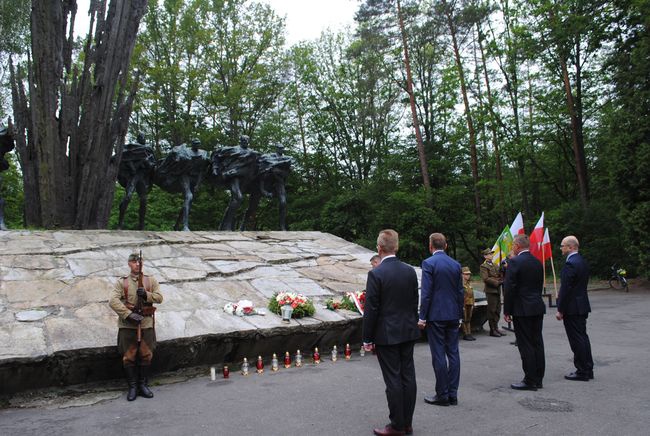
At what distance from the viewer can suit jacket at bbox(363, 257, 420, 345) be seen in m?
3.72

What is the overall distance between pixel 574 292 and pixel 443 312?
5.95 feet

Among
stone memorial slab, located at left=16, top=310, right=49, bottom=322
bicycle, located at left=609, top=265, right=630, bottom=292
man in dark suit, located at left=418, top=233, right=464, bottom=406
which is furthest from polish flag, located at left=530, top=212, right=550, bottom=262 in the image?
stone memorial slab, located at left=16, top=310, right=49, bottom=322

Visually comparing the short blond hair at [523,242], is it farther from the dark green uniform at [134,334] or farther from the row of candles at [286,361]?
the dark green uniform at [134,334]

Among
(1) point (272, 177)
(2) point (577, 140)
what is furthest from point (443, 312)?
(2) point (577, 140)

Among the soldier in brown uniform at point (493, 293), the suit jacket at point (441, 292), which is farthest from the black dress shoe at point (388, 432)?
the soldier in brown uniform at point (493, 293)

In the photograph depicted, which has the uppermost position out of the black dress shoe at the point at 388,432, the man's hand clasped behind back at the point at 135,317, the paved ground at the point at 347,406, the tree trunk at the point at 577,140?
the tree trunk at the point at 577,140

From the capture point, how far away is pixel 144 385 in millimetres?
4953

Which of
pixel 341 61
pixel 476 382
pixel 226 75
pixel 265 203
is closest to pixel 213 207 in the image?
pixel 265 203

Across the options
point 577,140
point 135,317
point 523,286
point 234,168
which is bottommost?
point 135,317

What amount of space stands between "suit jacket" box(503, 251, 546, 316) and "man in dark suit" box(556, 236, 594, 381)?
469mm

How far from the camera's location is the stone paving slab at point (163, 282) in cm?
533

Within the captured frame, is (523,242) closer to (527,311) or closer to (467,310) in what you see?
(527,311)

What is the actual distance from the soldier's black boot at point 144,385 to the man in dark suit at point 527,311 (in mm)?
3735

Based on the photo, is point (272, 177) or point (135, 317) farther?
point (272, 177)
